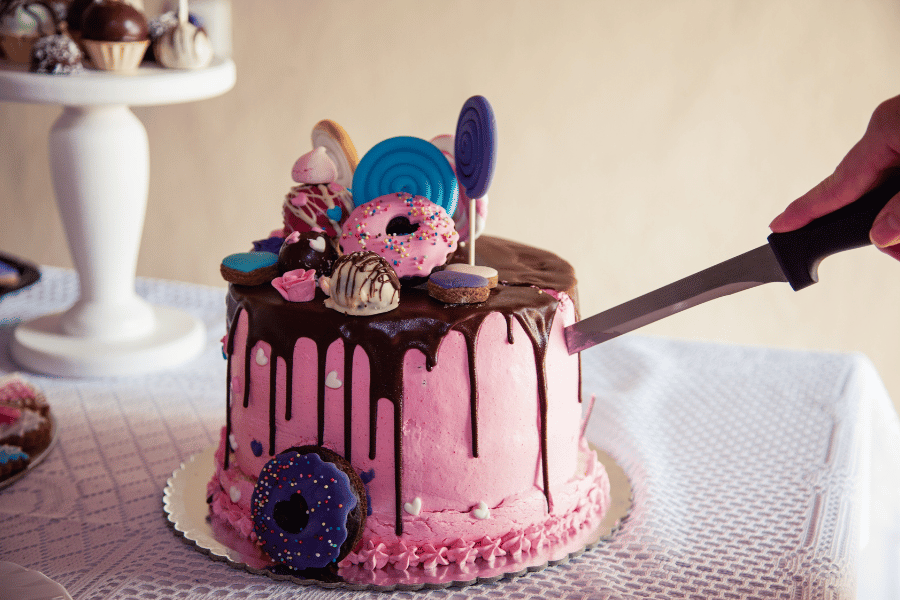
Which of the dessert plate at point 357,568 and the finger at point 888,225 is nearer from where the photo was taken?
the finger at point 888,225

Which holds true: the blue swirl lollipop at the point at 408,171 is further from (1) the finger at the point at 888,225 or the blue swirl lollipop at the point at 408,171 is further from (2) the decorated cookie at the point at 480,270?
(1) the finger at the point at 888,225

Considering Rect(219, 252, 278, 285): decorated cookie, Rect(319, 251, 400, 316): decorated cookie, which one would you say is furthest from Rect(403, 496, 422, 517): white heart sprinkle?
Rect(219, 252, 278, 285): decorated cookie

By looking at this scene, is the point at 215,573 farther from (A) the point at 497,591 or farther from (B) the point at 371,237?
(B) the point at 371,237

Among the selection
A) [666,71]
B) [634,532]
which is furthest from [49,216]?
[634,532]

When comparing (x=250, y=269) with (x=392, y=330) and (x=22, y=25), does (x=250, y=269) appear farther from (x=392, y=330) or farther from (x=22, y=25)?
(x=22, y=25)

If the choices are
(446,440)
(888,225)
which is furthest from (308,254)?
(888,225)

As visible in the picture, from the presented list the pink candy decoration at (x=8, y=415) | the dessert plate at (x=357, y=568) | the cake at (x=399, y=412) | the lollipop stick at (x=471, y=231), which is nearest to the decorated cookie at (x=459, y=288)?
the cake at (x=399, y=412)
